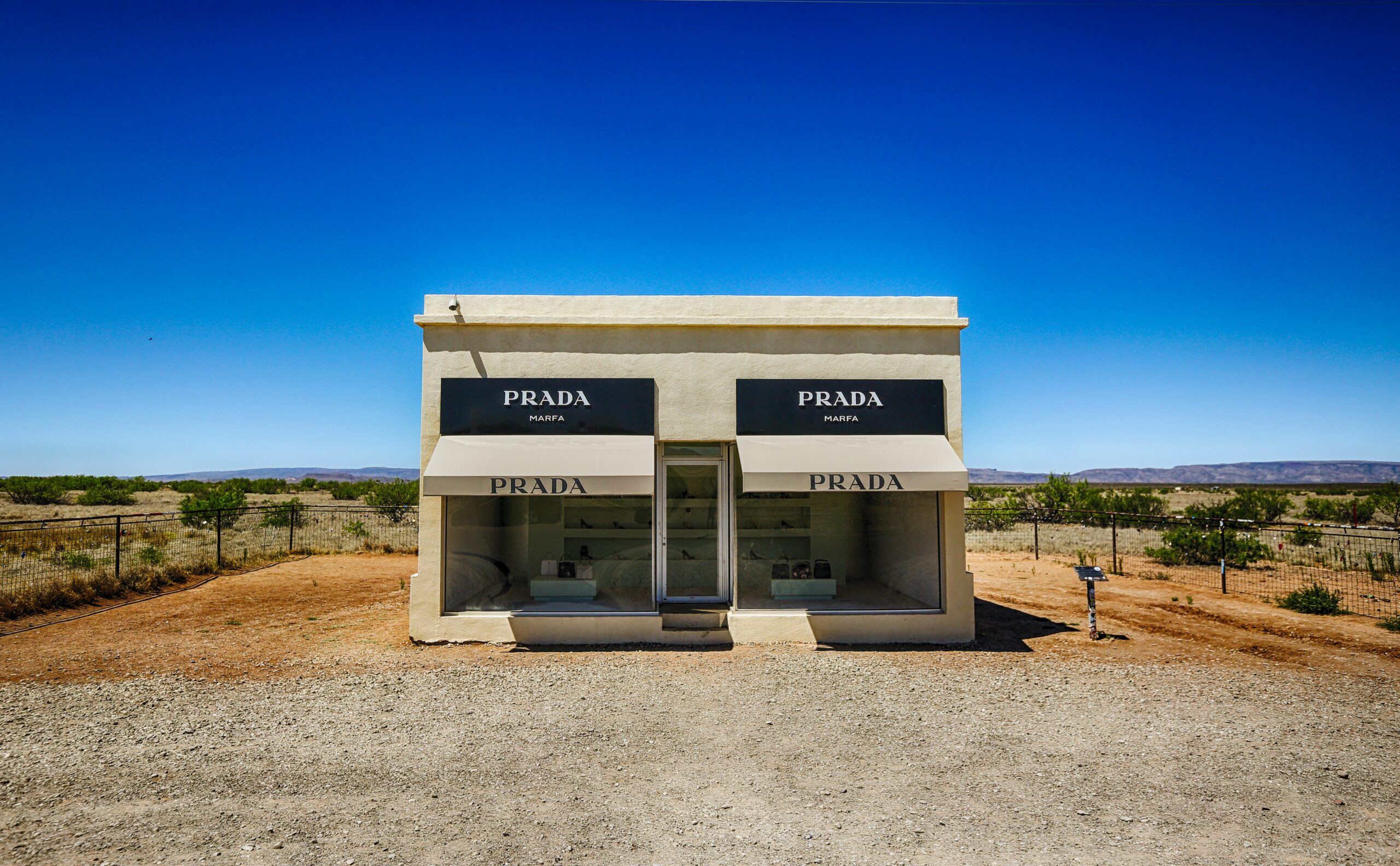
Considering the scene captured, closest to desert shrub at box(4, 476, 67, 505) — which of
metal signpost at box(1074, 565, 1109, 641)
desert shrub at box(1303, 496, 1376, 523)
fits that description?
metal signpost at box(1074, 565, 1109, 641)

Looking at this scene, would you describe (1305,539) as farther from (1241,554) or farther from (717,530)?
(717,530)

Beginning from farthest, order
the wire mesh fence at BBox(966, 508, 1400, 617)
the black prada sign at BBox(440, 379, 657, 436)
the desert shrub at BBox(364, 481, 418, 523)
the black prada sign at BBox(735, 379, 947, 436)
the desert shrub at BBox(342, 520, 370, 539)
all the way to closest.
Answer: the desert shrub at BBox(364, 481, 418, 523), the desert shrub at BBox(342, 520, 370, 539), the wire mesh fence at BBox(966, 508, 1400, 617), the black prada sign at BBox(735, 379, 947, 436), the black prada sign at BBox(440, 379, 657, 436)

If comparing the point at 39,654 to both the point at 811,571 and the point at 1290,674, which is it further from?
the point at 1290,674

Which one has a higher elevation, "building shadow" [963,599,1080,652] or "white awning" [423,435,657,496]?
"white awning" [423,435,657,496]

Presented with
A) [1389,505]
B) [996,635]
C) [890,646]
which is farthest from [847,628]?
[1389,505]

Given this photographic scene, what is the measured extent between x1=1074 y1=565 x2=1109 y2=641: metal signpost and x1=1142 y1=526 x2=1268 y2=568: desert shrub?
902 centimetres

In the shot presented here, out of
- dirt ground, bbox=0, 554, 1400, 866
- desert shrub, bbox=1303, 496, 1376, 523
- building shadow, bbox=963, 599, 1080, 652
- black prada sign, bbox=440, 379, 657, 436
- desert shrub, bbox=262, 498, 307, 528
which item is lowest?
building shadow, bbox=963, 599, 1080, 652

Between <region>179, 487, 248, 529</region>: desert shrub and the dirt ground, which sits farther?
<region>179, 487, 248, 529</region>: desert shrub

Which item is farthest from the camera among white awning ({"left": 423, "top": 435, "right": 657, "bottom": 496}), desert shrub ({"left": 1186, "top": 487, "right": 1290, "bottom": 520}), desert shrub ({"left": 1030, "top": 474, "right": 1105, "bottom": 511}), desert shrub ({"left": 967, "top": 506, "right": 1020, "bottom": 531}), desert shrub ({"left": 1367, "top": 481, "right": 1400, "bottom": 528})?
desert shrub ({"left": 1030, "top": 474, "right": 1105, "bottom": 511})

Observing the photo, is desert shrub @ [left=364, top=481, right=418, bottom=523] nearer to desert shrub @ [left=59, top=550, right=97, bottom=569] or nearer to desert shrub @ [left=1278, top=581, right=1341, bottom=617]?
desert shrub @ [left=59, top=550, right=97, bottom=569]

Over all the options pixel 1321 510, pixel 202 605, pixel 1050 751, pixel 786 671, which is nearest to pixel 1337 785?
pixel 1050 751

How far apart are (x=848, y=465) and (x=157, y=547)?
1757 centimetres

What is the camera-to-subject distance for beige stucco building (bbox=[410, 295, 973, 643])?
29.1ft

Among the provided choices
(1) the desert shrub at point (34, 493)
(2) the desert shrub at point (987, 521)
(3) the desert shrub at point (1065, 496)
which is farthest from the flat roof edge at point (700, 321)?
(1) the desert shrub at point (34, 493)
